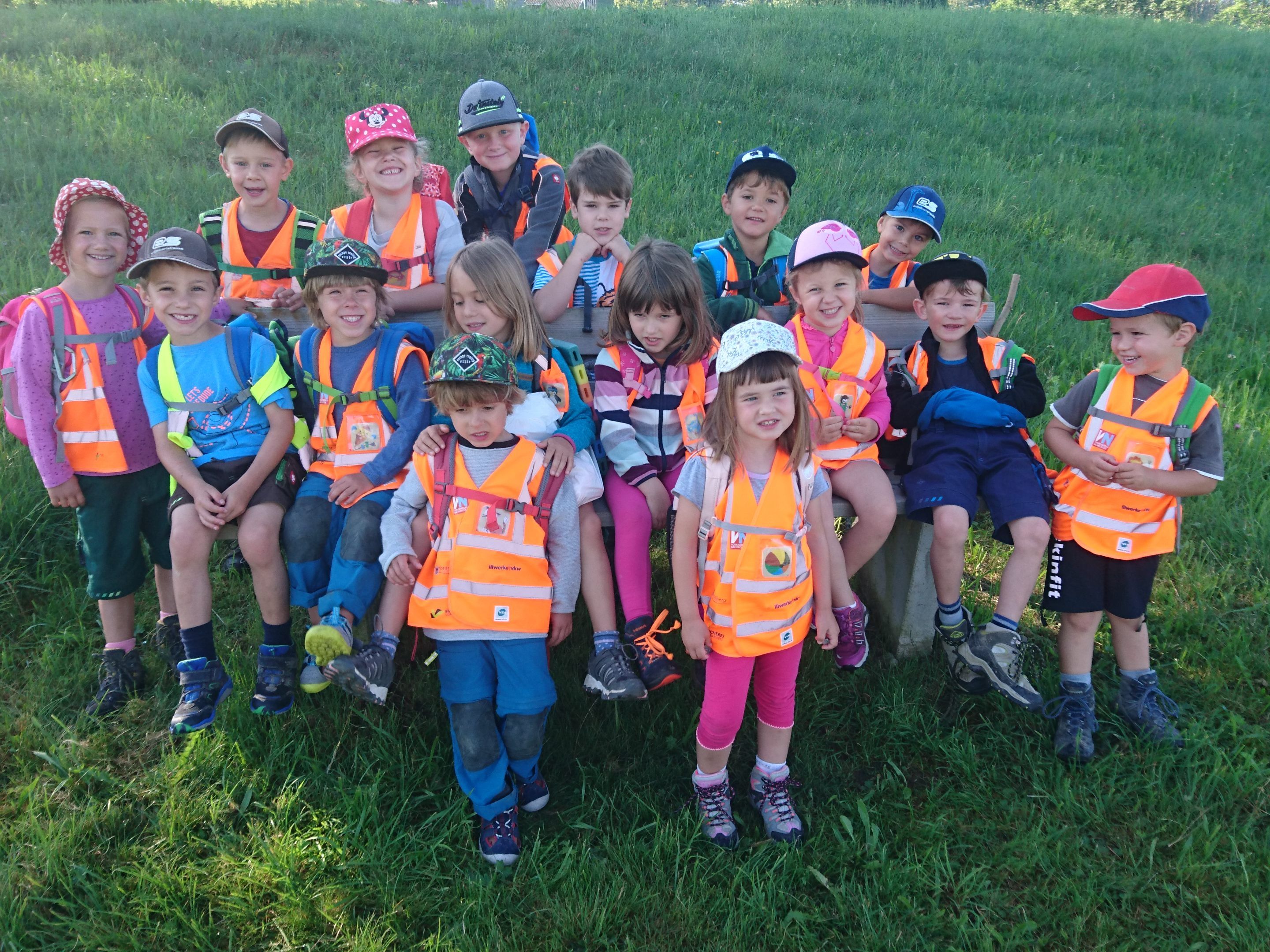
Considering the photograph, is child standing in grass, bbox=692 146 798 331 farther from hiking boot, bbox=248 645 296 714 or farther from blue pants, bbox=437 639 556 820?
hiking boot, bbox=248 645 296 714

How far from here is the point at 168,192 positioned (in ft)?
24.5

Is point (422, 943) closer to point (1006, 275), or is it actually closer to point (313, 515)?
point (313, 515)

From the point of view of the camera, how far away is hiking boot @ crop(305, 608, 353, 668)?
2.77 meters

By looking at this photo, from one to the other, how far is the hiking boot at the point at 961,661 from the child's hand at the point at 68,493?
341 cm

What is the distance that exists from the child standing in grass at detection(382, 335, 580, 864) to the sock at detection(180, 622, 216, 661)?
893mm

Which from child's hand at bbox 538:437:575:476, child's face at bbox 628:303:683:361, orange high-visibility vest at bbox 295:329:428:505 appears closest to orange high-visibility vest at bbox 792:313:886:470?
child's face at bbox 628:303:683:361

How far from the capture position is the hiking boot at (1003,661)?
319 centimetres

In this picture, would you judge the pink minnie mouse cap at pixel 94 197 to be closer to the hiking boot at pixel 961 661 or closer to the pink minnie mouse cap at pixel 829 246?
the pink minnie mouse cap at pixel 829 246

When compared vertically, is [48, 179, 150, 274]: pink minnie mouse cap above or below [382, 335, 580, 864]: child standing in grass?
above

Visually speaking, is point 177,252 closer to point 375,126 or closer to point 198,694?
point 375,126

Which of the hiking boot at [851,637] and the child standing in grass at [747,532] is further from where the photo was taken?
the hiking boot at [851,637]

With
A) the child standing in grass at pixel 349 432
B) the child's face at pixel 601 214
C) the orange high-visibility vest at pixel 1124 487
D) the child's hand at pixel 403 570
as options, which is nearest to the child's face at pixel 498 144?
the child's face at pixel 601 214

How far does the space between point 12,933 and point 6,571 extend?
78.6 inches

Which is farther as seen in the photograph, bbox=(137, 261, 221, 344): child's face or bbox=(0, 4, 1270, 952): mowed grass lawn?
bbox=(137, 261, 221, 344): child's face
